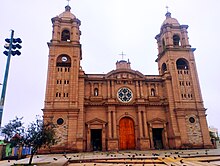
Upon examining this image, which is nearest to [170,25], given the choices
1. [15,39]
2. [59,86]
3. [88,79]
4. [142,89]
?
[142,89]

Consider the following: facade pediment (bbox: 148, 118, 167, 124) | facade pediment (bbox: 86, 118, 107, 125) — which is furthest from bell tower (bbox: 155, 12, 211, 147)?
facade pediment (bbox: 86, 118, 107, 125)

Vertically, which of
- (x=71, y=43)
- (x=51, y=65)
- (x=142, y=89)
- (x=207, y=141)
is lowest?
(x=207, y=141)

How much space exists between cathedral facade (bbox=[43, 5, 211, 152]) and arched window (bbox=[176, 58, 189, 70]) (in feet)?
1.06

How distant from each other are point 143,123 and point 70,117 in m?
11.1

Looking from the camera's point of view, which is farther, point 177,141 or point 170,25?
point 170,25

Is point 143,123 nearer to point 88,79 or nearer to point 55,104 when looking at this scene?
point 88,79

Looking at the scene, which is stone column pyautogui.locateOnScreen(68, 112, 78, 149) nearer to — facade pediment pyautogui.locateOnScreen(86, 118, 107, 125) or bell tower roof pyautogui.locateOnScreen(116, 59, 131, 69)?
facade pediment pyautogui.locateOnScreen(86, 118, 107, 125)

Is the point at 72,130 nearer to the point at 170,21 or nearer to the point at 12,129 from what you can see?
the point at 12,129

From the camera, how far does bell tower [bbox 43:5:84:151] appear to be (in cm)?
2634

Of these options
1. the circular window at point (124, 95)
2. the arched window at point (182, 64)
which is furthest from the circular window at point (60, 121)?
the arched window at point (182, 64)

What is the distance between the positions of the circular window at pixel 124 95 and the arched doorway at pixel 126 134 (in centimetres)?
306

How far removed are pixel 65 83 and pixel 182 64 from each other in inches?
830

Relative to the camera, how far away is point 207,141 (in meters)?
28.4

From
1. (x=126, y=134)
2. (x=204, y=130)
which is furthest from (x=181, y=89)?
(x=126, y=134)
